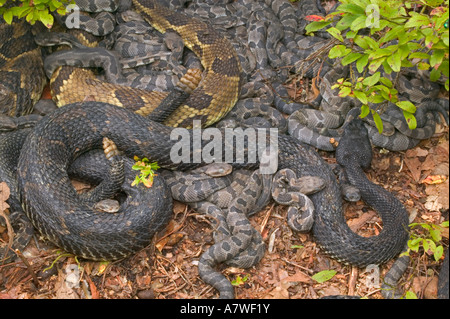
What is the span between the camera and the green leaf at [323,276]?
5488 mm

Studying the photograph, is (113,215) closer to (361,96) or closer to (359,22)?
(361,96)

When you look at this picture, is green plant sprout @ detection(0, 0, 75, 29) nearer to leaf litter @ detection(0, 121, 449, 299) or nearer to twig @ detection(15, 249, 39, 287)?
leaf litter @ detection(0, 121, 449, 299)

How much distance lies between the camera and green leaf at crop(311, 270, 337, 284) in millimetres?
5488

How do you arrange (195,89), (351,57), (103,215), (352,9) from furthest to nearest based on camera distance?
(195,89), (103,215), (351,57), (352,9)

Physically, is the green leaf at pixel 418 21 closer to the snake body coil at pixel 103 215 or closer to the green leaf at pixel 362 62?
the green leaf at pixel 362 62

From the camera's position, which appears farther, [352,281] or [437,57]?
[352,281]

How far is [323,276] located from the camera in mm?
5527

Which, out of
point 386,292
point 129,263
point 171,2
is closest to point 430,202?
point 386,292

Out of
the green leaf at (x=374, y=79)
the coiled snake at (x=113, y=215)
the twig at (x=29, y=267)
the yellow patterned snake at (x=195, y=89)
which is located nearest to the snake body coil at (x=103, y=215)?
the coiled snake at (x=113, y=215)

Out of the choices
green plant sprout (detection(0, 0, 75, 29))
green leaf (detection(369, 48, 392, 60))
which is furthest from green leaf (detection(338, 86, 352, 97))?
green plant sprout (detection(0, 0, 75, 29))

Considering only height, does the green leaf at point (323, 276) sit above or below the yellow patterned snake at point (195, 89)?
below

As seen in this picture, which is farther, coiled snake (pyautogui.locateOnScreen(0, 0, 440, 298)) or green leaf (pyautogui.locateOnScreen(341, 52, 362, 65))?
coiled snake (pyautogui.locateOnScreen(0, 0, 440, 298))

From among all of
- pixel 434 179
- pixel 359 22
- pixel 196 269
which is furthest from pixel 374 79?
pixel 196 269

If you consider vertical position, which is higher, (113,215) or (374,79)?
(374,79)
